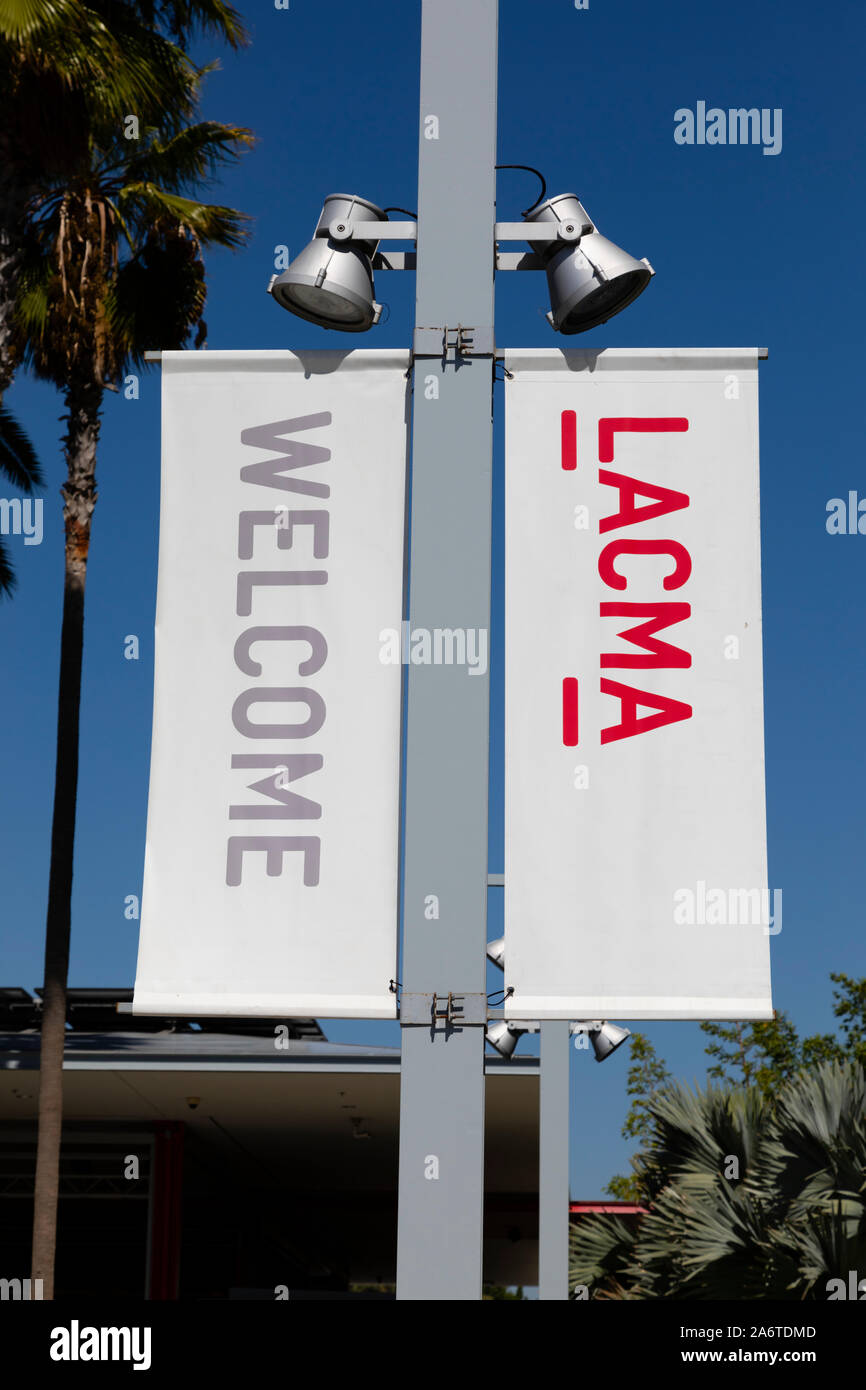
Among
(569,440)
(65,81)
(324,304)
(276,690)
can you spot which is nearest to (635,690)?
(569,440)

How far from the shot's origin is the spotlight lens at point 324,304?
583 cm

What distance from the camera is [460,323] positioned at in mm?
5723

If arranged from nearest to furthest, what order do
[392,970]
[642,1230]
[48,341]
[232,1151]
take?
[392,970], [642,1230], [48,341], [232,1151]

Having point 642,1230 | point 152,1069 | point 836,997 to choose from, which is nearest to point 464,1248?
point 642,1230

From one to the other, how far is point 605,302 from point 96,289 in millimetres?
12370

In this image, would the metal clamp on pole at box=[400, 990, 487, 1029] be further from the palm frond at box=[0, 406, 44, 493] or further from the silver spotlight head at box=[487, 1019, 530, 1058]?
the palm frond at box=[0, 406, 44, 493]

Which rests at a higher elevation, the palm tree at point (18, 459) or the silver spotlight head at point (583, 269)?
the palm tree at point (18, 459)

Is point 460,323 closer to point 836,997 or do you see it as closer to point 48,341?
point 48,341

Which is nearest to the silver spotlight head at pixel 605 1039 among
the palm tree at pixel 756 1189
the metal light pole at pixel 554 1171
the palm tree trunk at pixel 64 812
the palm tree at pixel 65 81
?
the palm tree at pixel 756 1189

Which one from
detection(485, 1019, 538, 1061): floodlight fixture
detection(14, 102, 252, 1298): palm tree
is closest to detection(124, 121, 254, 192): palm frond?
detection(14, 102, 252, 1298): palm tree

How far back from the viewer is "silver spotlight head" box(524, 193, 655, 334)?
5750mm

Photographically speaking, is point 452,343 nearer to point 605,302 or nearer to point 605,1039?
point 605,302

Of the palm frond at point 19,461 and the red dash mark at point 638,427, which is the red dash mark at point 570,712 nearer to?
the red dash mark at point 638,427

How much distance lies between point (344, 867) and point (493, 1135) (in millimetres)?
19613
